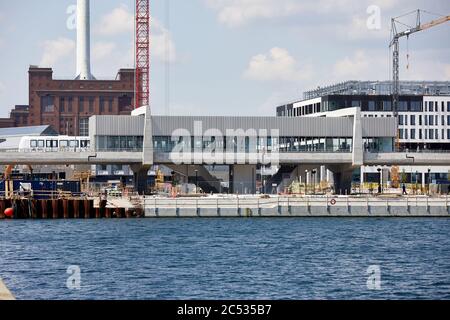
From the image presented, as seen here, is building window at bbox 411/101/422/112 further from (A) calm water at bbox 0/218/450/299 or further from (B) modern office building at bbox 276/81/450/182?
(A) calm water at bbox 0/218/450/299

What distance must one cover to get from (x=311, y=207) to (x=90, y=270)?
5136cm

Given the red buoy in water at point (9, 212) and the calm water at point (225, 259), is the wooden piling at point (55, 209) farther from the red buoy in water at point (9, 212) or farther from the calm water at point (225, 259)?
the calm water at point (225, 259)

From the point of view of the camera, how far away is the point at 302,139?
117m

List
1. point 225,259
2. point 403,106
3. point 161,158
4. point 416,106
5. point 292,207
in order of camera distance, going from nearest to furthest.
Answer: point 225,259 → point 292,207 → point 161,158 → point 403,106 → point 416,106

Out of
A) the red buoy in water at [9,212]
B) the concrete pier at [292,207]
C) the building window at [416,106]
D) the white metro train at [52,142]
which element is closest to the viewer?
the red buoy in water at [9,212]

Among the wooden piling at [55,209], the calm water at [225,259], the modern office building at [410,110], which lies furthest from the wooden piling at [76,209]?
the modern office building at [410,110]

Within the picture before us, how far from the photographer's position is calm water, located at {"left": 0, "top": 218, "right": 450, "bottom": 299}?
40469 millimetres

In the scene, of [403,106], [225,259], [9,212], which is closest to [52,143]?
[403,106]

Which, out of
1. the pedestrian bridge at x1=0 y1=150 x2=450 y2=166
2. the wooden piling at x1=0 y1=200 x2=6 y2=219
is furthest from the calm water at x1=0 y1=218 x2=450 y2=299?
the pedestrian bridge at x1=0 y1=150 x2=450 y2=166

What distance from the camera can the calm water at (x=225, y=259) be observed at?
133ft

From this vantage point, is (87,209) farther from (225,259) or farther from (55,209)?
(225,259)

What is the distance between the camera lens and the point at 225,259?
5441 cm

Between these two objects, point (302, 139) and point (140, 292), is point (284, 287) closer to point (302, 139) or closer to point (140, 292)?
point (140, 292)
